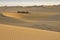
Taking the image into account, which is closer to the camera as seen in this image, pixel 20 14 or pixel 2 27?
pixel 2 27

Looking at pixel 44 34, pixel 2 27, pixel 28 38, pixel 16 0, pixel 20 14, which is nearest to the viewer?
pixel 28 38

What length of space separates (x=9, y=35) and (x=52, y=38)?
878 mm

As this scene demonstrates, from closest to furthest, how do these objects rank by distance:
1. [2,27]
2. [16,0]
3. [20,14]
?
[2,27]
[20,14]
[16,0]

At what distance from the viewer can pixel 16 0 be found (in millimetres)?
16094

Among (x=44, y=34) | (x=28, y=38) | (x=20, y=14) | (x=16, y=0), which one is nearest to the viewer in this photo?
(x=28, y=38)

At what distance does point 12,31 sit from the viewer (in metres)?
4.74

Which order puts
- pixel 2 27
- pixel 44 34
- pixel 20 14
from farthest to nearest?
pixel 20 14
pixel 2 27
pixel 44 34

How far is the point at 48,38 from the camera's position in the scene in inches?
172

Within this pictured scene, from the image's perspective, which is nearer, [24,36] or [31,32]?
[24,36]

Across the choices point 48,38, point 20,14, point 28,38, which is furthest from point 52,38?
point 20,14

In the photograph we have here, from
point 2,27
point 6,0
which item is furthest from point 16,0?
point 2,27

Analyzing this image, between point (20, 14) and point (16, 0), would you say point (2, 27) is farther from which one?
point (16, 0)

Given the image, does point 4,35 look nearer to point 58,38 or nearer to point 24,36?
point 24,36

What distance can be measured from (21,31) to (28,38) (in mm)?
486
